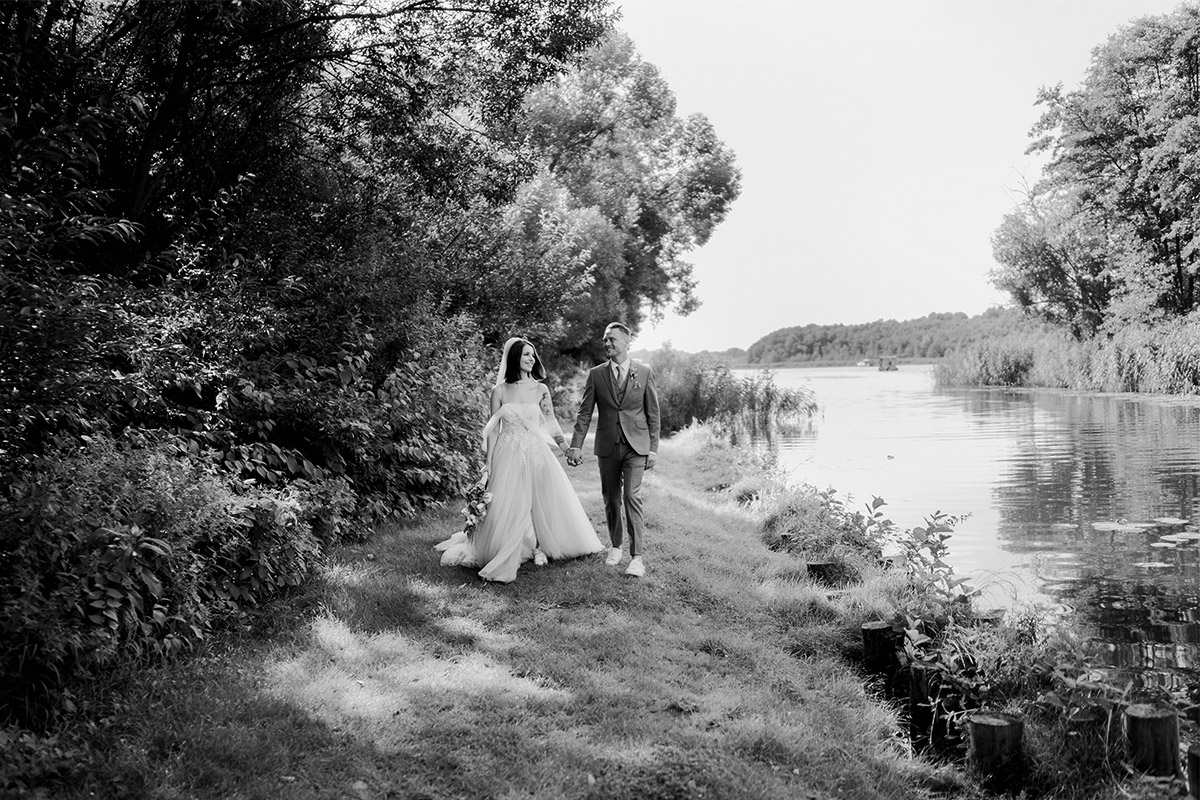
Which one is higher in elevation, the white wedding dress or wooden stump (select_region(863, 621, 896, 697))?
the white wedding dress

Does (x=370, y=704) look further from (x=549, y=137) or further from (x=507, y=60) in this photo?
(x=549, y=137)

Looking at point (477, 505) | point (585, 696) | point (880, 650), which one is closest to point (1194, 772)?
point (880, 650)

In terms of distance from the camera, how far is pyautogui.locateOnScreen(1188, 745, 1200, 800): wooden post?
3814 millimetres

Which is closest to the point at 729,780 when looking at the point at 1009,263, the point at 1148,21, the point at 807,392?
the point at 807,392

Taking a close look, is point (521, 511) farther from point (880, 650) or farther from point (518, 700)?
point (880, 650)

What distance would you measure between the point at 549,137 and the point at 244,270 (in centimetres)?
2288

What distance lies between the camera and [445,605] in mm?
6543

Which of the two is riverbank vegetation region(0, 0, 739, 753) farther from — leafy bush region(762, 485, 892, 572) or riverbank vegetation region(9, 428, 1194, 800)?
leafy bush region(762, 485, 892, 572)

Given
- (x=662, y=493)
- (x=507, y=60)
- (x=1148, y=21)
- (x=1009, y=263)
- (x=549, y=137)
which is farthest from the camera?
(x=1009, y=263)

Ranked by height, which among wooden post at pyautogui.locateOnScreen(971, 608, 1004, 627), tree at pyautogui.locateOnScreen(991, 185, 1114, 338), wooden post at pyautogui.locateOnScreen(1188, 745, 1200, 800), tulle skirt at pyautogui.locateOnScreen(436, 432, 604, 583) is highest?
tree at pyautogui.locateOnScreen(991, 185, 1114, 338)

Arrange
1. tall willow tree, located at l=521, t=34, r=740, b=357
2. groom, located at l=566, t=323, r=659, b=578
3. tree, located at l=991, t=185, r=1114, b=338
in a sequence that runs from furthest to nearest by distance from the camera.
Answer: tree, located at l=991, t=185, r=1114, b=338, tall willow tree, located at l=521, t=34, r=740, b=357, groom, located at l=566, t=323, r=659, b=578

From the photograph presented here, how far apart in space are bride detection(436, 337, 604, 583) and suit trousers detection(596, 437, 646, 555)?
338 millimetres

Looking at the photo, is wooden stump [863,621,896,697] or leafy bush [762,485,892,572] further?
leafy bush [762,485,892,572]

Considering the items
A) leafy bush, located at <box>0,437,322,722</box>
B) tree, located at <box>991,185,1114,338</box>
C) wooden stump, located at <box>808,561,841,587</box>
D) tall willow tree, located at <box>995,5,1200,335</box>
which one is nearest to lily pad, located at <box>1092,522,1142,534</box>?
wooden stump, located at <box>808,561,841,587</box>
